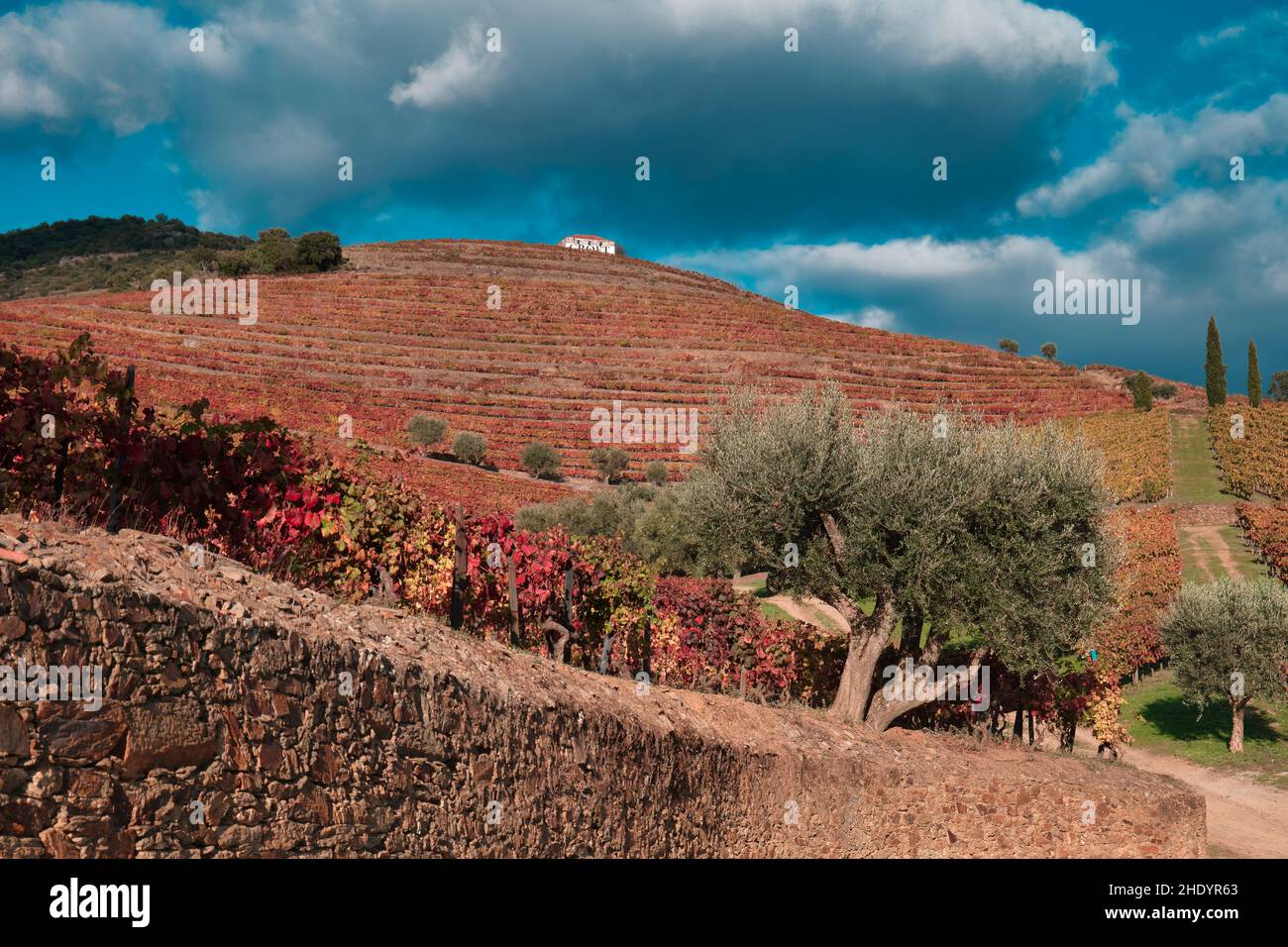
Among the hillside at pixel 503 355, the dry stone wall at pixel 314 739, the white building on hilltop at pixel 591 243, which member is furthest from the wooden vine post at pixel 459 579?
the white building on hilltop at pixel 591 243

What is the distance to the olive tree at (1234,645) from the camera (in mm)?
25016

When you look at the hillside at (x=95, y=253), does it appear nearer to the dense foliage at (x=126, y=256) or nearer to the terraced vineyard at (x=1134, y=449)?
the dense foliage at (x=126, y=256)

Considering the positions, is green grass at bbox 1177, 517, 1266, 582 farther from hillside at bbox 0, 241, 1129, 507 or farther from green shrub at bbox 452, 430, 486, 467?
green shrub at bbox 452, 430, 486, 467

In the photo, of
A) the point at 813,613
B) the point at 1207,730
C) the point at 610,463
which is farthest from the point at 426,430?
the point at 1207,730

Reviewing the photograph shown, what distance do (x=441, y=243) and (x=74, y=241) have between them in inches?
1806

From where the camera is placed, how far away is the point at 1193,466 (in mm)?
57375

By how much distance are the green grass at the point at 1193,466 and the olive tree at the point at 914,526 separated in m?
40.3

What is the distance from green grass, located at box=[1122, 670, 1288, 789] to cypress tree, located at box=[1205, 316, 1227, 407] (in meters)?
52.2

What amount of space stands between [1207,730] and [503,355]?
67.7m

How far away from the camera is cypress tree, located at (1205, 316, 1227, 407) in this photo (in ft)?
235

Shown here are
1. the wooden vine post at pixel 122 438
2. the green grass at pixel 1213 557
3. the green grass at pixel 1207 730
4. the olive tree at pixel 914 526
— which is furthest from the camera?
the green grass at pixel 1213 557

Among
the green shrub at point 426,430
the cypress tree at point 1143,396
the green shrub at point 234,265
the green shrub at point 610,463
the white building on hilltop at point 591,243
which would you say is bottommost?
the green shrub at point 610,463
